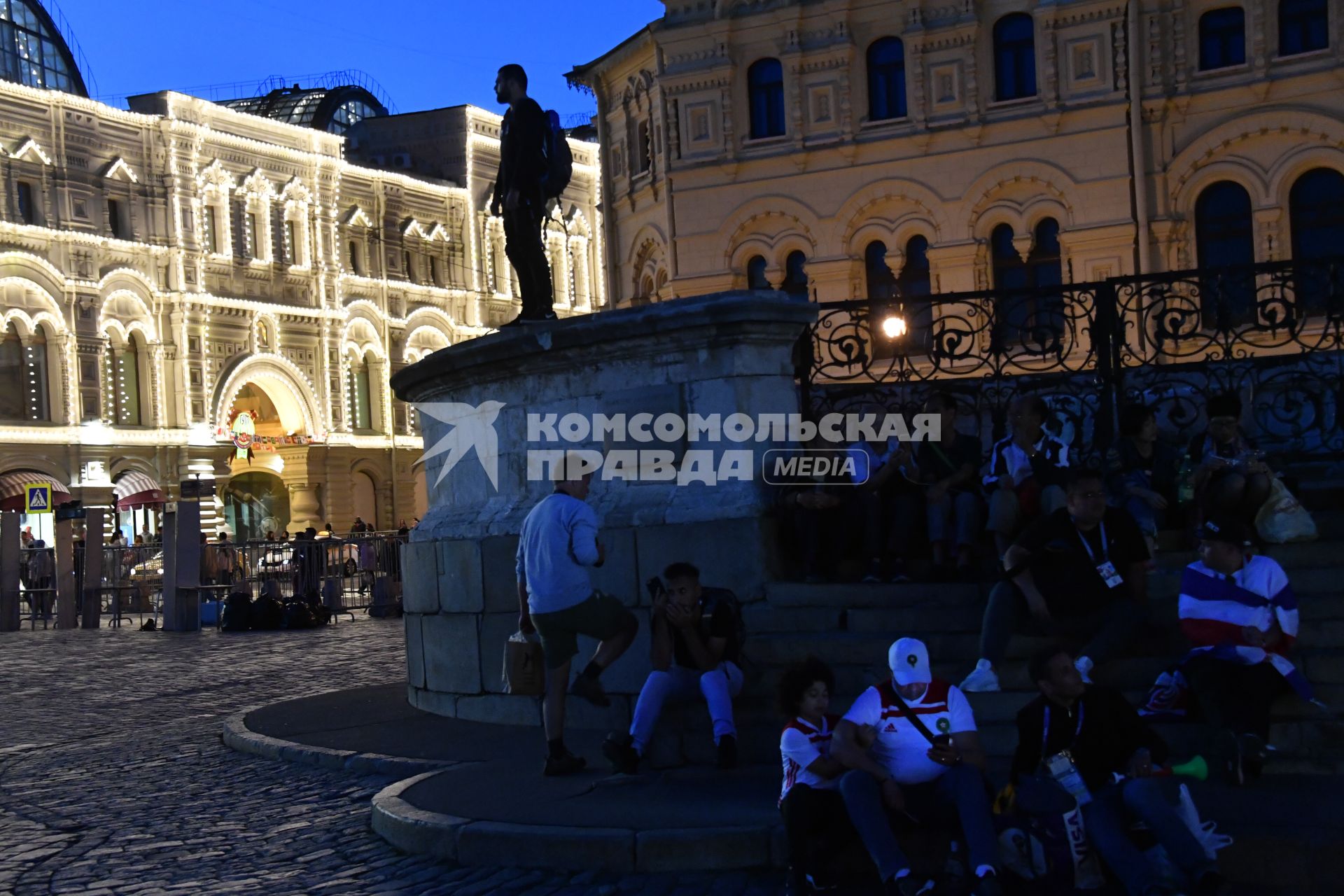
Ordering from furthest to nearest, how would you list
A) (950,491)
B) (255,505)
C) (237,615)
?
(255,505) < (237,615) < (950,491)

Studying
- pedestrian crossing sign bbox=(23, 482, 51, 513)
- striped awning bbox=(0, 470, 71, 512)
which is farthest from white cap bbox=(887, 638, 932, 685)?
striped awning bbox=(0, 470, 71, 512)

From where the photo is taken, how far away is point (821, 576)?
386 inches

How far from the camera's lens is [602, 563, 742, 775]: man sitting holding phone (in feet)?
26.9

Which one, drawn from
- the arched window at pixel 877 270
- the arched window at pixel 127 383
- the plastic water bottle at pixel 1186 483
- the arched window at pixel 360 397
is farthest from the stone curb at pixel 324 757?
the arched window at pixel 360 397

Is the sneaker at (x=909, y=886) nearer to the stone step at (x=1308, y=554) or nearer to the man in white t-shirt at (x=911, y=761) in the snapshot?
the man in white t-shirt at (x=911, y=761)

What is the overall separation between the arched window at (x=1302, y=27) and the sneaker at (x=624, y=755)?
25.6m

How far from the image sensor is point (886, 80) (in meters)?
33.3

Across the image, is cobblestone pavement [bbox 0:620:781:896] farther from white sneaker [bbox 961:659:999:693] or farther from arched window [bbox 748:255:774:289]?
arched window [bbox 748:255:774:289]

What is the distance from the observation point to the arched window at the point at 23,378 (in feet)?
155

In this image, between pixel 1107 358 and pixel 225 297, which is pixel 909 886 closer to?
pixel 1107 358

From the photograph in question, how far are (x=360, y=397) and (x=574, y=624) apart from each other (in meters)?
53.0

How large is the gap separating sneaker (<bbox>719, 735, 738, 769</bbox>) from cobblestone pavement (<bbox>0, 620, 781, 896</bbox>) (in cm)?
147

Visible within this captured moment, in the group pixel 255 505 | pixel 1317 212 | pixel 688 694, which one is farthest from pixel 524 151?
pixel 255 505

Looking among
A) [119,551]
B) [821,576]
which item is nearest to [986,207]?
[119,551]
